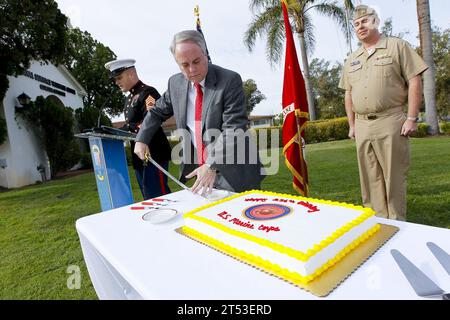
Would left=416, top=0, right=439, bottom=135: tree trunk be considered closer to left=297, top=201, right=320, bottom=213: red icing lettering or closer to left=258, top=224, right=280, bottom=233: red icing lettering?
left=297, top=201, right=320, bottom=213: red icing lettering

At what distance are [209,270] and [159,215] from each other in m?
0.54

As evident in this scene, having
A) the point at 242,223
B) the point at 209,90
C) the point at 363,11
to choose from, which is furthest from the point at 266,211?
the point at 363,11

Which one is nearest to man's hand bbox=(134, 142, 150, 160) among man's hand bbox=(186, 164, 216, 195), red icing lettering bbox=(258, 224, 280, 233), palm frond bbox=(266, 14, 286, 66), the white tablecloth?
man's hand bbox=(186, 164, 216, 195)

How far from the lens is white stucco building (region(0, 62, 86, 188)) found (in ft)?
31.4

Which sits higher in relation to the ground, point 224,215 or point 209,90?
point 209,90

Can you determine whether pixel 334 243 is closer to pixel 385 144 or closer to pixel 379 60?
pixel 385 144

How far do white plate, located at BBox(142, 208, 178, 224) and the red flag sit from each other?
5.96ft

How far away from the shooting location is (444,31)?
25.6 metres

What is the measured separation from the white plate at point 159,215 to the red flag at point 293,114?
5.96ft

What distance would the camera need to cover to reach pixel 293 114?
2.89 meters

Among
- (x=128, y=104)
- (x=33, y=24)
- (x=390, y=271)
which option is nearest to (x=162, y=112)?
(x=128, y=104)

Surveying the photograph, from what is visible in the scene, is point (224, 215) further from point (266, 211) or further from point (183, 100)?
point (183, 100)

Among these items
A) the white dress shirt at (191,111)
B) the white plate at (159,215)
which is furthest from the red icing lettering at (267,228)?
the white dress shirt at (191,111)

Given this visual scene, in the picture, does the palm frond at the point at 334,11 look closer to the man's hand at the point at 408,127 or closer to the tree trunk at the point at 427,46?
the tree trunk at the point at 427,46
